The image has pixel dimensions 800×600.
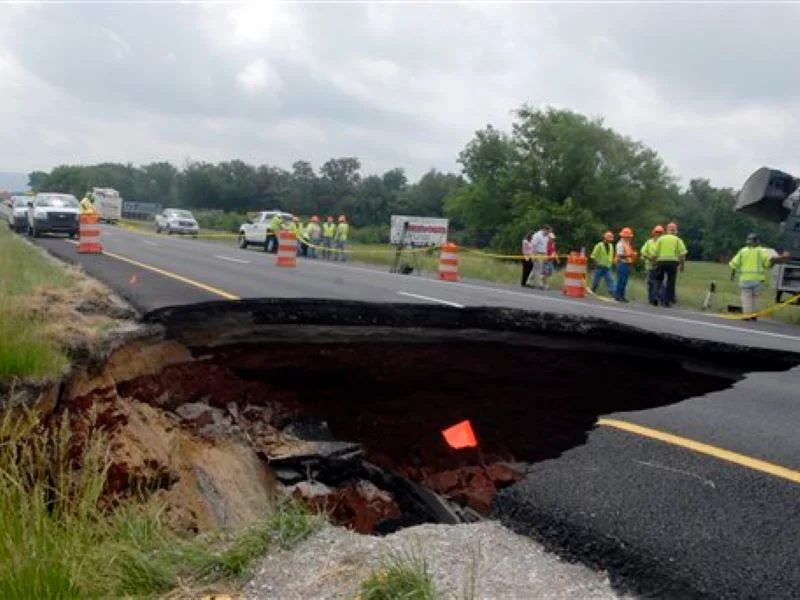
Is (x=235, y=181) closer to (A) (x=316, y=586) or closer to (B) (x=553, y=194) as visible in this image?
(B) (x=553, y=194)

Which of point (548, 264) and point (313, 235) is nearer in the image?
point (548, 264)

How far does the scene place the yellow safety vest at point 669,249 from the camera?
17297mm

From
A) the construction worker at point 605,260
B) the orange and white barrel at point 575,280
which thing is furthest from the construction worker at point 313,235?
the orange and white barrel at point 575,280

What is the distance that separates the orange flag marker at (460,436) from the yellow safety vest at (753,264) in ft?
34.6

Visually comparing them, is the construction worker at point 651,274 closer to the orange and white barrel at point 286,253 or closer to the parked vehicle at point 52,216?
the orange and white barrel at point 286,253

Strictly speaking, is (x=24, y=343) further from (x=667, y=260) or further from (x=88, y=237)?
(x=88, y=237)

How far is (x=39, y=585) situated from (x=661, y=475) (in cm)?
310

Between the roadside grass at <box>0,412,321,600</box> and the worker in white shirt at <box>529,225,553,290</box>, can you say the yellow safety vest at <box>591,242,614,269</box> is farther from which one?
the roadside grass at <box>0,412,321,600</box>

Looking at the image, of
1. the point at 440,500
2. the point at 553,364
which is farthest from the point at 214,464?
the point at 553,364

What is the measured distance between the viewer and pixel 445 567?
323 centimetres

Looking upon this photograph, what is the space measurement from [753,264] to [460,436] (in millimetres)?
10778

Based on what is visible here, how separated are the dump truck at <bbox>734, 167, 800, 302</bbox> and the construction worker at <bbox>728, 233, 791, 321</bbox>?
250 millimetres

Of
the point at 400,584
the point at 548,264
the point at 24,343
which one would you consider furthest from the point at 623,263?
the point at 400,584

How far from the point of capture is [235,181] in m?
101
